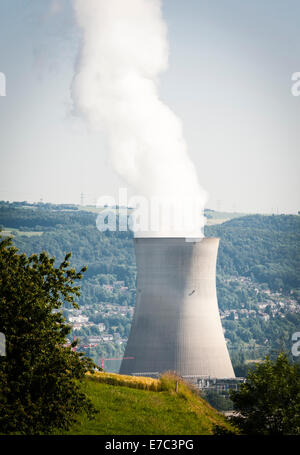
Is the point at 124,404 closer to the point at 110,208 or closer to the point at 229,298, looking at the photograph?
the point at 229,298

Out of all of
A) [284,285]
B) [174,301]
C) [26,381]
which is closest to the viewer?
[26,381]

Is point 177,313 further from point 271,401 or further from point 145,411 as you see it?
point 271,401

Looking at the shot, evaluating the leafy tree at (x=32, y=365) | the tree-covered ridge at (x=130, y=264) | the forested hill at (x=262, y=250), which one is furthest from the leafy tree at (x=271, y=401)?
the forested hill at (x=262, y=250)

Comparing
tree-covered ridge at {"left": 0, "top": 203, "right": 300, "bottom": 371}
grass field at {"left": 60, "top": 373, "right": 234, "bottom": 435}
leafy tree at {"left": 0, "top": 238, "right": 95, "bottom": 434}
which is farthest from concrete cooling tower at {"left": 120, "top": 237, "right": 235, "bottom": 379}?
tree-covered ridge at {"left": 0, "top": 203, "right": 300, "bottom": 371}

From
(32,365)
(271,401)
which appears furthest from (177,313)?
(32,365)
